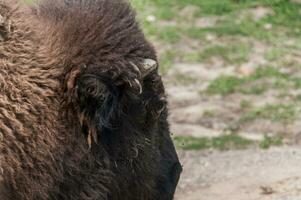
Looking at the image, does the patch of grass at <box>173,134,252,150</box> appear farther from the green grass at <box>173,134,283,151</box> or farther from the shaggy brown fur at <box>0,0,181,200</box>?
the shaggy brown fur at <box>0,0,181,200</box>

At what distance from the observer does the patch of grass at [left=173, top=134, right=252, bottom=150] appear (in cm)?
745

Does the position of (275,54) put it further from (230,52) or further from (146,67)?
(146,67)

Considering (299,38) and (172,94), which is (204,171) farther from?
(299,38)

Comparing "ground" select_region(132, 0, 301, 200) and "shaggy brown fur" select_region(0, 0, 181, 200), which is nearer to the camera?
"shaggy brown fur" select_region(0, 0, 181, 200)

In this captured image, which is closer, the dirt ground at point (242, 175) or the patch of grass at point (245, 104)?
the dirt ground at point (242, 175)

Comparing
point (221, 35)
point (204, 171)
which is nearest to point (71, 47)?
point (204, 171)

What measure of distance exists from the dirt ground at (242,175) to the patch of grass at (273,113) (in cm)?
81

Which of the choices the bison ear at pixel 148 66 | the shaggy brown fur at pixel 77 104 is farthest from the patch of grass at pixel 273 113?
the bison ear at pixel 148 66

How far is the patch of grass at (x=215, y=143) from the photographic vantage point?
745cm

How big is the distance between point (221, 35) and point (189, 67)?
1102 millimetres

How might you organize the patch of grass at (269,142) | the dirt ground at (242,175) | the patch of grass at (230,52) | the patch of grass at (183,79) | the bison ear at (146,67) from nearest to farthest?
the bison ear at (146,67)
the dirt ground at (242,175)
the patch of grass at (269,142)
the patch of grass at (183,79)
the patch of grass at (230,52)

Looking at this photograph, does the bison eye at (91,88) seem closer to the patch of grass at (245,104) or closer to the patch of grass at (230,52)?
the patch of grass at (245,104)

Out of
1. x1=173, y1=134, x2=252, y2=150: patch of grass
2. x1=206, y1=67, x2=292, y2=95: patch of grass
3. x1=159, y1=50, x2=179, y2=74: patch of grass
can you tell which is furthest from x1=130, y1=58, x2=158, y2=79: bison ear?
x1=159, y1=50, x2=179, y2=74: patch of grass

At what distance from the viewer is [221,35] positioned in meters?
10.6
